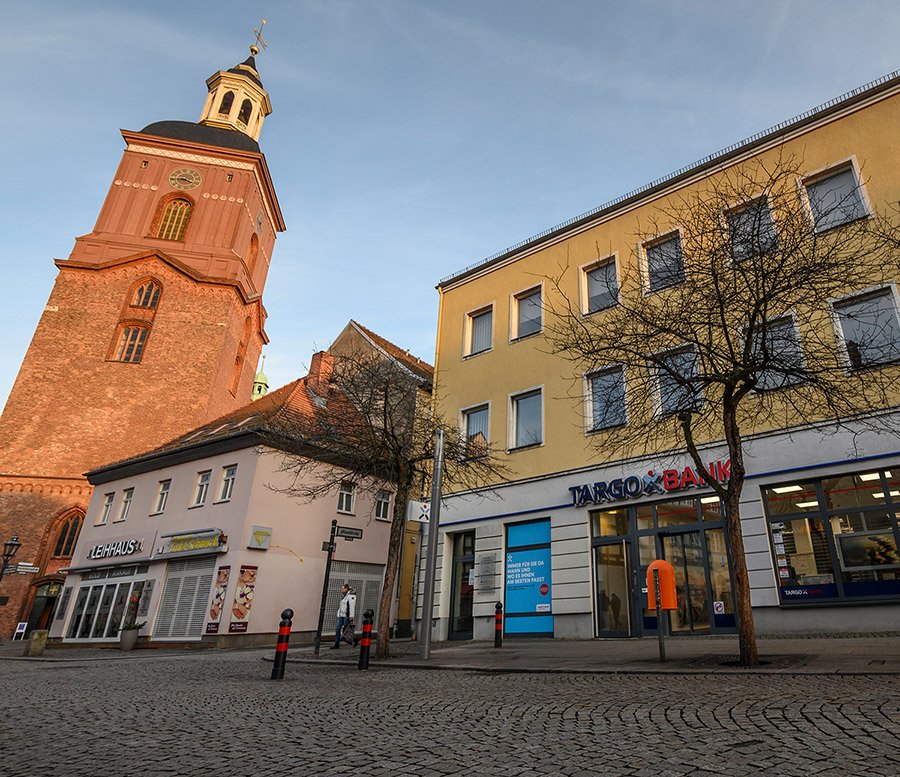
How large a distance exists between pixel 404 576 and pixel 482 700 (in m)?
21.4

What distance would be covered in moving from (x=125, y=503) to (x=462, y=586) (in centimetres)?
1841

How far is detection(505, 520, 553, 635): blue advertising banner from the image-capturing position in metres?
16.7

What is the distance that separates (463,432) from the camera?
2027 cm

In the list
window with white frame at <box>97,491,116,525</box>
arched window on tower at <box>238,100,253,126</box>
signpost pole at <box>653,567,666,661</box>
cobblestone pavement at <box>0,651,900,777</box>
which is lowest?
cobblestone pavement at <box>0,651,900,777</box>

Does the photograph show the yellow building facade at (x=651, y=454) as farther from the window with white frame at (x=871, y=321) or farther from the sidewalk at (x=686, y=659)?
the sidewalk at (x=686, y=659)

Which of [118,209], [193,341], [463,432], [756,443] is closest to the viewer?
[756,443]

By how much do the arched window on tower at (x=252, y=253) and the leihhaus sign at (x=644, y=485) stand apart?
135 ft

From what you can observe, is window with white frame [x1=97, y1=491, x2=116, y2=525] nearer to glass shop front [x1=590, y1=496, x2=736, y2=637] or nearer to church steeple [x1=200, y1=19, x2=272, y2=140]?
glass shop front [x1=590, y1=496, x2=736, y2=637]

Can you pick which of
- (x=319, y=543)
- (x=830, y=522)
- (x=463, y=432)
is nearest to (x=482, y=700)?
(x=830, y=522)

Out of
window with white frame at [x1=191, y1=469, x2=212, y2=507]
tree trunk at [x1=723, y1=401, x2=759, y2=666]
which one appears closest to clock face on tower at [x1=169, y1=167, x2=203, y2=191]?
window with white frame at [x1=191, y1=469, x2=212, y2=507]

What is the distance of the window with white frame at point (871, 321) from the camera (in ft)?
41.7

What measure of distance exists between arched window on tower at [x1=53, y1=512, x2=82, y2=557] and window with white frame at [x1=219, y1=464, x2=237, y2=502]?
1742 centimetres

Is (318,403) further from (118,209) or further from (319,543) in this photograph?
(118,209)

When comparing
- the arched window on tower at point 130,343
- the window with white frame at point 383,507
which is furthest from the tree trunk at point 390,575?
the arched window on tower at point 130,343
